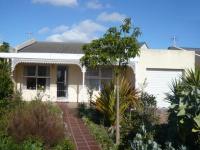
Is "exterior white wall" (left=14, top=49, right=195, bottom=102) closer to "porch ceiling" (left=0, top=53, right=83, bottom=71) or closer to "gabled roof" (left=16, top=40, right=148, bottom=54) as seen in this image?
"porch ceiling" (left=0, top=53, right=83, bottom=71)

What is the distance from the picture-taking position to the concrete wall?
23766 mm

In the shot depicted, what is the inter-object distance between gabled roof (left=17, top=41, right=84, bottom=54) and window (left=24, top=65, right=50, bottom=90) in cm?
221

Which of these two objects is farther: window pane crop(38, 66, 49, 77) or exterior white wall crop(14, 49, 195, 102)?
window pane crop(38, 66, 49, 77)

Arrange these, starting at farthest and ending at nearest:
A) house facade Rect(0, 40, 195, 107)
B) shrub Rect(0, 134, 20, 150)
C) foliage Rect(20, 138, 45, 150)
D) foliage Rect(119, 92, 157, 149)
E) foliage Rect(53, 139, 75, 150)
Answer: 1. house facade Rect(0, 40, 195, 107)
2. foliage Rect(119, 92, 157, 149)
3. foliage Rect(53, 139, 75, 150)
4. foliage Rect(20, 138, 45, 150)
5. shrub Rect(0, 134, 20, 150)

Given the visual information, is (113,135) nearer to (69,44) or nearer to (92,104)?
(92,104)

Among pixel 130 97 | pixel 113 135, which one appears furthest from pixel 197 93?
pixel 130 97

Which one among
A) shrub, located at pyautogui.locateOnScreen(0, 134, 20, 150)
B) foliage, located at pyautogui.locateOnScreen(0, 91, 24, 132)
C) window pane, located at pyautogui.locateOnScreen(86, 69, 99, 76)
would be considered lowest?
shrub, located at pyautogui.locateOnScreen(0, 134, 20, 150)

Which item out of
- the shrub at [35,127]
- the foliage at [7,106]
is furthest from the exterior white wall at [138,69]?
the shrub at [35,127]

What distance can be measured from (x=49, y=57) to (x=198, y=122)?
1452 cm

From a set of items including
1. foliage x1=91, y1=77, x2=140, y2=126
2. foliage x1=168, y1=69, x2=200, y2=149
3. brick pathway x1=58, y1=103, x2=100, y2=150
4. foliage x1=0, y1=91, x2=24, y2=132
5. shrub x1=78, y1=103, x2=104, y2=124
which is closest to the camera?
foliage x1=168, y1=69, x2=200, y2=149

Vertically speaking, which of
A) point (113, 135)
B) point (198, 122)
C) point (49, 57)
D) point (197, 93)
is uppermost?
point (49, 57)

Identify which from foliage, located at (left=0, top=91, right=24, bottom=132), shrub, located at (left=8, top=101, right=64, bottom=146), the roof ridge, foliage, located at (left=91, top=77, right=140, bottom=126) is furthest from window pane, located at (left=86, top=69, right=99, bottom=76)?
shrub, located at (left=8, top=101, right=64, bottom=146)

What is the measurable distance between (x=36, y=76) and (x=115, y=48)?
1230 cm

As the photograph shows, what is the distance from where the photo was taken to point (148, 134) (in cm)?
1237
